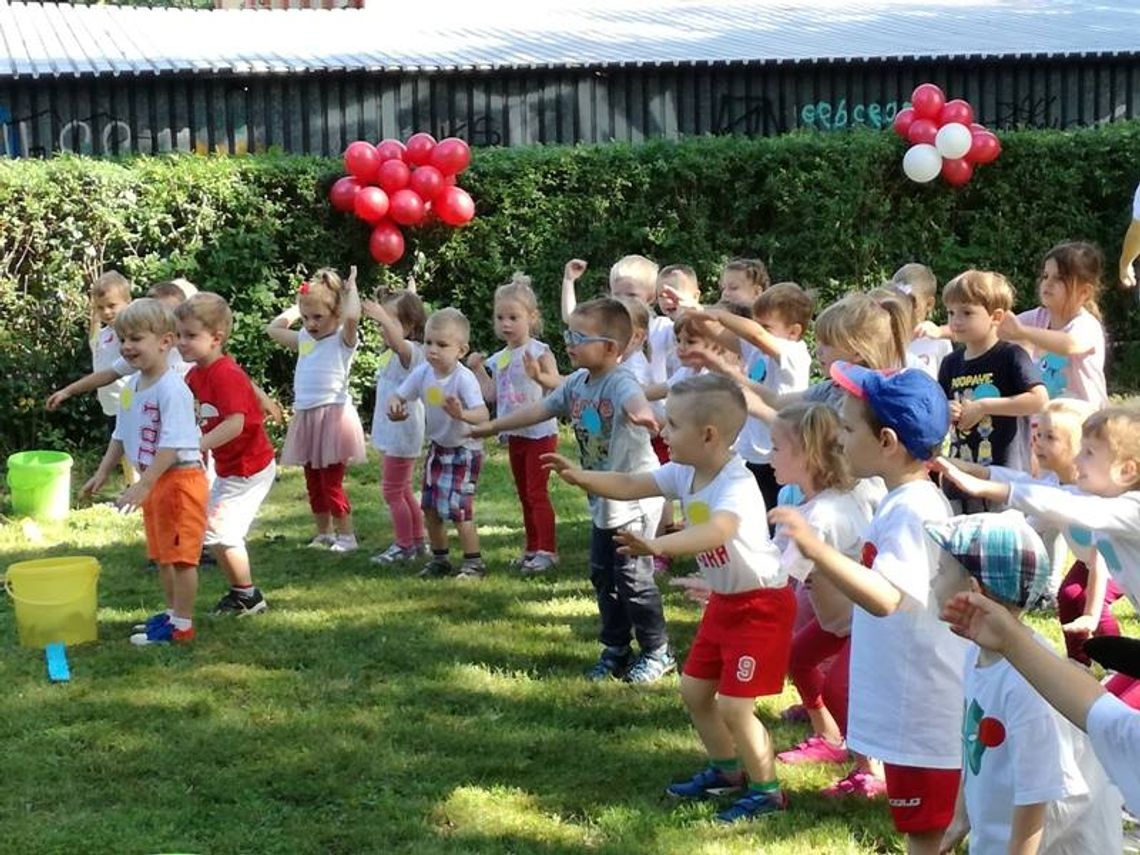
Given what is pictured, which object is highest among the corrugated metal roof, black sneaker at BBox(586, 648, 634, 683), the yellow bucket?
the corrugated metal roof

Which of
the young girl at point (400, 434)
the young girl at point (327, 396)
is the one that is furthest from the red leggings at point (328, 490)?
the young girl at point (400, 434)

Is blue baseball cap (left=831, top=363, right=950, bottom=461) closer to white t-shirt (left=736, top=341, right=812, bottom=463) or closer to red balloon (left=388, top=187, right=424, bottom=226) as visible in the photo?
white t-shirt (left=736, top=341, right=812, bottom=463)

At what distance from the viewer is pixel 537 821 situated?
5.33 metres

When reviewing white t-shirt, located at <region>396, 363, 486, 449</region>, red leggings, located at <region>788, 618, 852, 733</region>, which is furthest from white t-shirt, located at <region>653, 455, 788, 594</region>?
white t-shirt, located at <region>396, 363, 486, 449</region>

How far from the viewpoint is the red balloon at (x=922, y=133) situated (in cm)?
1405

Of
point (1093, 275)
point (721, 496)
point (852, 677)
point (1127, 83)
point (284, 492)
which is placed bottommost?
point (284, 492)

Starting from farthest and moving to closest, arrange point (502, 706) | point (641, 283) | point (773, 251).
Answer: point (773, 251)
point (641, 283)
point (502, 706)

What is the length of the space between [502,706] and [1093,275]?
340cm

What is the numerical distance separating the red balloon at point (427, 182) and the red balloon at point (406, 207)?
0.06 m

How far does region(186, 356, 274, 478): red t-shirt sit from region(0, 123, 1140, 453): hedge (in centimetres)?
433

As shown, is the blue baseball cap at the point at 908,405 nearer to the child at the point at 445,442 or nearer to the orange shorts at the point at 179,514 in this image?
the orange shorts at the point at 179,514

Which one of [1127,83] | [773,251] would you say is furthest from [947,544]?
[1127,83]

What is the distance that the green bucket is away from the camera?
31.6 feet

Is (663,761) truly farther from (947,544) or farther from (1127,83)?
(1127,83)
